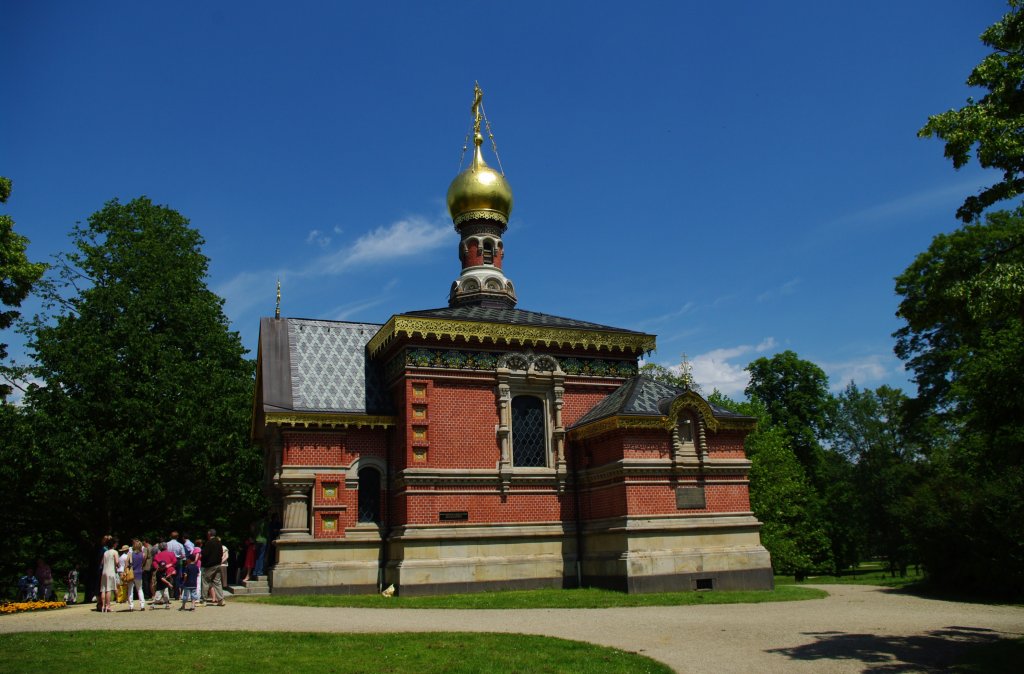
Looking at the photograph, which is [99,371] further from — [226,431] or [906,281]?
[906,281]

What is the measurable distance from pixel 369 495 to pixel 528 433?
492 cm

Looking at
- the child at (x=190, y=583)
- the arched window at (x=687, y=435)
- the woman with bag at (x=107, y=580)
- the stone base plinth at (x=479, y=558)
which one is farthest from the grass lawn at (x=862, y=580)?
the woman with bag at (x=107, y=580)

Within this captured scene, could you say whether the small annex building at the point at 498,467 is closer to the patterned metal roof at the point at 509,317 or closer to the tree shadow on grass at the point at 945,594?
the patterned metal roof at the point at 509,317

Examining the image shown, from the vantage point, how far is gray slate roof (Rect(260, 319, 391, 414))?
22.8 metres

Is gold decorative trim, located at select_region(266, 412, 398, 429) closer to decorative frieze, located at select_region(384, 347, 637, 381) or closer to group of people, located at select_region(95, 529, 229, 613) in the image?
decorative frieze, located at select_region(384, 347, 637, 381)

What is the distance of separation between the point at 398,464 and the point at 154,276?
15769 millimetres

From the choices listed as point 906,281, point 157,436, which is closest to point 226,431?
point 157,436

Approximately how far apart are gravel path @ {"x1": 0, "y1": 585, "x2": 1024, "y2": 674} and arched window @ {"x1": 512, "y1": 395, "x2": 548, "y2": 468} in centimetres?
684

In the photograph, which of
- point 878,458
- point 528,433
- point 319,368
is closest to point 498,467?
point 528,433

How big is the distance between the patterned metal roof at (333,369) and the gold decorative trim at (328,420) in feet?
1.15

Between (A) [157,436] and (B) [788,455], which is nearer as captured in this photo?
(A) [157,436]

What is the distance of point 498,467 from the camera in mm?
22188

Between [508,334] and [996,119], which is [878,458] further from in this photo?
[996,119]

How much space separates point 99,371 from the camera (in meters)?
27.2
